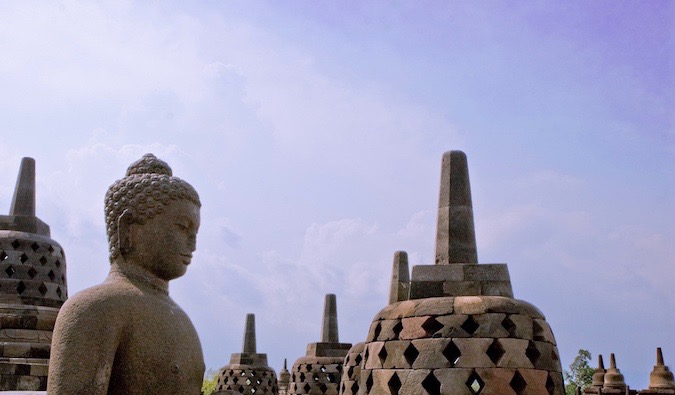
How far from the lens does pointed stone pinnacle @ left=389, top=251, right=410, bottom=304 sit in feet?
28.3

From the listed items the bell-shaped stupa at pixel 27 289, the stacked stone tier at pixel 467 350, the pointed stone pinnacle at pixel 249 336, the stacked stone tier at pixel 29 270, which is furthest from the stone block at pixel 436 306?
the pointed stone pinnacle at pixel 249 336

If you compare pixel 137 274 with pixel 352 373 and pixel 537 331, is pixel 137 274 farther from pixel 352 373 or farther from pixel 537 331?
pixel 352 373

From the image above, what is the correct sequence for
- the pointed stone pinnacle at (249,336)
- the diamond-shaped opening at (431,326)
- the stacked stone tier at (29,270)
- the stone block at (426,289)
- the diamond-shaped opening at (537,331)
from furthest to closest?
the pointed stone pinnacle at (249,336) < the stacked stone tier at (29,270) < the stone block at (426,289) < the diamond-shaped opening at (537,331) < the diamond-shaped opening at (431,326)

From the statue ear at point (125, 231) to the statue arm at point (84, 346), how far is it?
41cm

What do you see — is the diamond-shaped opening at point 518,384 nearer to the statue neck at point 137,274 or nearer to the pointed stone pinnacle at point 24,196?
the statue neck at point 137,274

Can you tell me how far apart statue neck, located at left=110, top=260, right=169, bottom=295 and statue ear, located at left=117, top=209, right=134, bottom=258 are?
7cm

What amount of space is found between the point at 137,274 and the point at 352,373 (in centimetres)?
667

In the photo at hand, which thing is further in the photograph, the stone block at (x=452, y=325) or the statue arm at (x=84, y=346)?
the stone block at (x=452, y=325)

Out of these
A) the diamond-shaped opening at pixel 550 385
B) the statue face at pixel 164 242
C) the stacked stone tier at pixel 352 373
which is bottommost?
the diamond-shaped opening at pixel 550 385

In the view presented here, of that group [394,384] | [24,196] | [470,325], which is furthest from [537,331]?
[24,196]

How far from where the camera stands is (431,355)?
6688 mm

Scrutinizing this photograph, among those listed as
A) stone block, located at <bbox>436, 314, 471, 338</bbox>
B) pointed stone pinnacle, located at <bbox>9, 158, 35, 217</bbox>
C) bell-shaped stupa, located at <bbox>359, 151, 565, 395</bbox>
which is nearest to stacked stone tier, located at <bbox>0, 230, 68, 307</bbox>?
pointed stone pinnacle, located at <bbox>9, 158, 35, 217</bbox>

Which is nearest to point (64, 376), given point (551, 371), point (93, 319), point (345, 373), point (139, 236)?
point (93, 319)

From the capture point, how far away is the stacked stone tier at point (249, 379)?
18.2 meters
